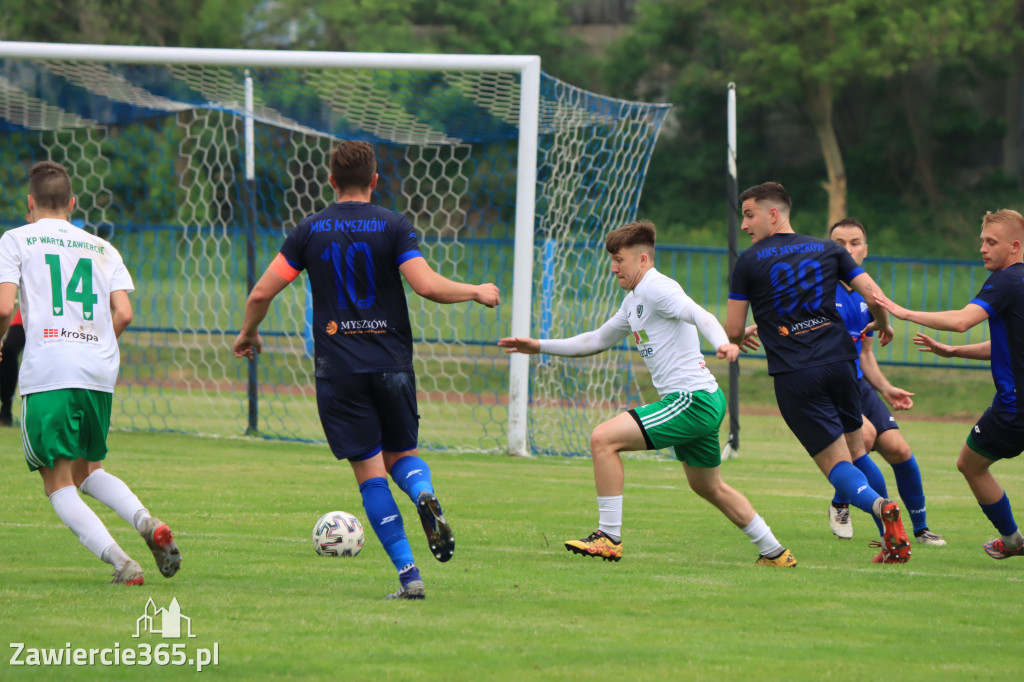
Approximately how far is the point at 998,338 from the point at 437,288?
303cm

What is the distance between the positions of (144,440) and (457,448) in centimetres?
292

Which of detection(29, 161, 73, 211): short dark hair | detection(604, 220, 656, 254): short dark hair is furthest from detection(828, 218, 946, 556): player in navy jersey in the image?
detection(29, 161, 73, 211): short dark hair

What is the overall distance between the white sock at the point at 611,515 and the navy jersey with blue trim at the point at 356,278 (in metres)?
1.46

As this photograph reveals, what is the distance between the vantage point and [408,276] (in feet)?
17.0

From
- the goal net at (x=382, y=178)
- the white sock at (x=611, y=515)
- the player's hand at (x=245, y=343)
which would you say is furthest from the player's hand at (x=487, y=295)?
the goal net at (x=382, y=178)

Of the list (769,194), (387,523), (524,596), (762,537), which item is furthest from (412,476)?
(769,194)

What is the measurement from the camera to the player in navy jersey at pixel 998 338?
6.21 m

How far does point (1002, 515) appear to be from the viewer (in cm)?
650

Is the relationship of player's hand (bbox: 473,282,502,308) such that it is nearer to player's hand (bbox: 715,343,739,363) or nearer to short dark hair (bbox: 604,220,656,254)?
player's hand (bbox: 715,343,739,363)

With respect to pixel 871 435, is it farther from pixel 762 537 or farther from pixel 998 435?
pixel 762 537

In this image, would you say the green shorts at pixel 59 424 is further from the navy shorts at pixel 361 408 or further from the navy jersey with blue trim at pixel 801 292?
the navy jersey with blue trim at pixel 801 292

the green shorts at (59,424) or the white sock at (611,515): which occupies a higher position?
the green shorts at (59,424)

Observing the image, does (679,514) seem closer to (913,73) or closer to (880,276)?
(880,276)

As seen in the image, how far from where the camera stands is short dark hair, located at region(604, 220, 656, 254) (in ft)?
20.8
